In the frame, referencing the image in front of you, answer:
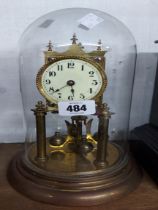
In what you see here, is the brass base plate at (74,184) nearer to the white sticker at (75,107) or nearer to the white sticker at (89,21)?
the white sticker at (75,107)

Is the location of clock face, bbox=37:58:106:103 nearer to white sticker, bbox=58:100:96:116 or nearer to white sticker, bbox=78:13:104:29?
white sticker, bbox=58:100:96:116

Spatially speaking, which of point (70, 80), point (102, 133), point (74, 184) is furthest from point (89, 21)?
point (74, 184)

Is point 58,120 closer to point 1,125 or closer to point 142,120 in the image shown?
point 1,125

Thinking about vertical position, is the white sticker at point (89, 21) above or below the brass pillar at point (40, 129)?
above

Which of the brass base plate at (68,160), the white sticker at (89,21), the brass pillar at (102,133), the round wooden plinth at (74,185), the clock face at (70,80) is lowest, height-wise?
the round wooden plinth at (74,185)

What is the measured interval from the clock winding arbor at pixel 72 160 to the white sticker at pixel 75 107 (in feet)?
0.08

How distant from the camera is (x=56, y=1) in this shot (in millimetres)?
943

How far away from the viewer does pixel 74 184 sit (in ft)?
2.34

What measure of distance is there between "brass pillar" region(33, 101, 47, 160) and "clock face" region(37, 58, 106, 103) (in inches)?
1.4

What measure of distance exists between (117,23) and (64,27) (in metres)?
0.16

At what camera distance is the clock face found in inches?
29.7

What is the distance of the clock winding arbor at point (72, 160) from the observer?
0.70 metres

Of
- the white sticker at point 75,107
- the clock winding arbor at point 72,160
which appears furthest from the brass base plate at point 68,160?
the white sticker at point 75,107

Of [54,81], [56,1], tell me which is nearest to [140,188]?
[54,81]
